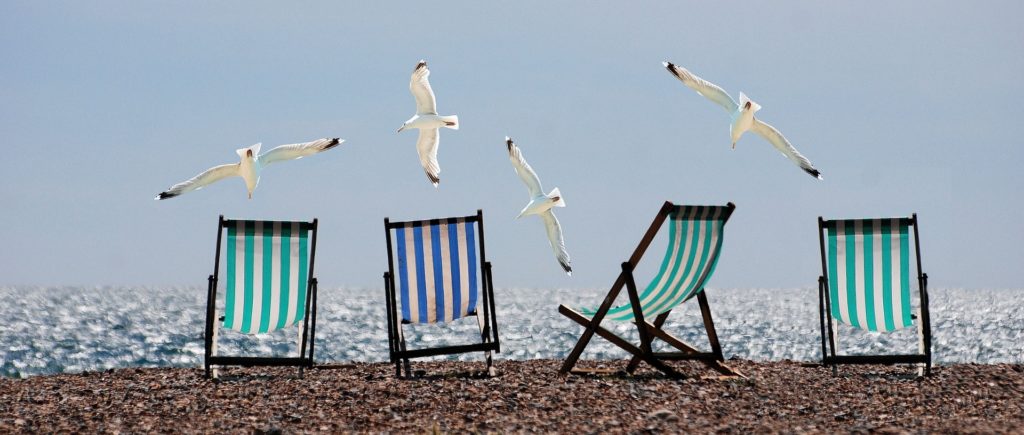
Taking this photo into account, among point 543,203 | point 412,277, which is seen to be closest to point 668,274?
point 543,203

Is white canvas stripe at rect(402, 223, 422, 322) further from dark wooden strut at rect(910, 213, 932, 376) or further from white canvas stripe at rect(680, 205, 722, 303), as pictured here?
dark wooden strut at rect(910, 213, 932, 376)

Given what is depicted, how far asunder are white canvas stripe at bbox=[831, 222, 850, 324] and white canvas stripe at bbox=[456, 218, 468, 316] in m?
2.48

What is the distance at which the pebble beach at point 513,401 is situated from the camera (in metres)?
5.22

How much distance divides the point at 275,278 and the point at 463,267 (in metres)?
1.26

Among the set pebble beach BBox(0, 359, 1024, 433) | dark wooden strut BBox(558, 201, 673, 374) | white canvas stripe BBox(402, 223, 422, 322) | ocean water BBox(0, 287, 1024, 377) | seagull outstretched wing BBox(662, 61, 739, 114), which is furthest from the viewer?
ocean water BBox(0, 287, 1024, 377)

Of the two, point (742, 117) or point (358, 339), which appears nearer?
point (742, 117)

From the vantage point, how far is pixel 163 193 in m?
6.77

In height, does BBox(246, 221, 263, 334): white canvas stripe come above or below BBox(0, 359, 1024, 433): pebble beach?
above

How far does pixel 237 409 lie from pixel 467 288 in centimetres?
178

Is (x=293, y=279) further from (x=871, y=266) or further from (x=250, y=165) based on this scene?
(x=871, y=266)

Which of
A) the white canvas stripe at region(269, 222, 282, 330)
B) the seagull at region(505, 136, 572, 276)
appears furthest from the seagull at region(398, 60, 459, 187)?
the white canvas stripe at region(269, 222, 282, 330)

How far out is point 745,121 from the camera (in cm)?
739

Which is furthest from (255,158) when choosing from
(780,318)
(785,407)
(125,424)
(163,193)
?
(780,318)

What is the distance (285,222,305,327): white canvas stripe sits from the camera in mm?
6852
